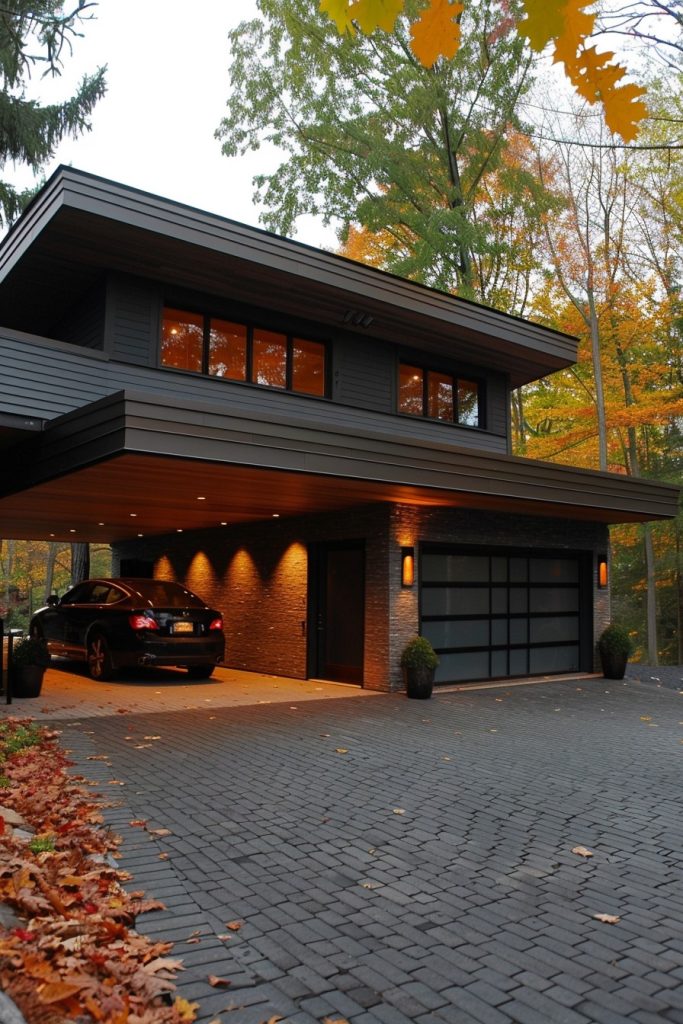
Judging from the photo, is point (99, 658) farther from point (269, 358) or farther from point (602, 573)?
point (602, 573)

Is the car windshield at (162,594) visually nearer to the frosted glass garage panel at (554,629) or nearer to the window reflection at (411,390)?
the window reflection at (411,390)

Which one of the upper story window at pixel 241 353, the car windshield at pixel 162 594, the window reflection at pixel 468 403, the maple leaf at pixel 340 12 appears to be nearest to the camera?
the maple leaf at pixel 340 12

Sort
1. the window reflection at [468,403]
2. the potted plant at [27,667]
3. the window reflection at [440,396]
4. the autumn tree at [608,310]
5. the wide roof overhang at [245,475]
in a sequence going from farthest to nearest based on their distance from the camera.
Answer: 1. the autumn tree at [608,310]
2. the window reflection at [468,403]
3. the window reflection at [440,396]
4. the potted plant at [27,667]
5. the wide roof overhang at [245,475]

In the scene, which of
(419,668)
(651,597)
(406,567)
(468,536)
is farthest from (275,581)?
(651,597)

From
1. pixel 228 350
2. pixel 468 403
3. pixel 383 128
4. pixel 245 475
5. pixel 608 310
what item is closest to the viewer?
pixel 245 475

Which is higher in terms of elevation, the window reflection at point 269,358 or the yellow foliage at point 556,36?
the window reflection at point 269,358

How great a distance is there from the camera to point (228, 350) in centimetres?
1252

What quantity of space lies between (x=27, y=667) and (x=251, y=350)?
6064 millimetres

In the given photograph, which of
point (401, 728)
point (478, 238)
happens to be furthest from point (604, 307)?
point (401, 728)

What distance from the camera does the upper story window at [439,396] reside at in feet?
48.9

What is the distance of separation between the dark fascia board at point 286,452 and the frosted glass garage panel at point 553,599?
2327 millimetres

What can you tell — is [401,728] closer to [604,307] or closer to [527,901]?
[527,901]

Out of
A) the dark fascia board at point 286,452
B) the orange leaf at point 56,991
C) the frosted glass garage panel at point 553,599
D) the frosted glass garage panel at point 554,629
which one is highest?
the dark fascia board at point 286,452

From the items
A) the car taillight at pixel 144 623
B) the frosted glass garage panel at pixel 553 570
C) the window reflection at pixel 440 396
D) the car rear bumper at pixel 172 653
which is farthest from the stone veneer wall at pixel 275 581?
the frosted glass garage panel at pixel 553 570
